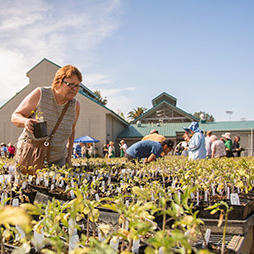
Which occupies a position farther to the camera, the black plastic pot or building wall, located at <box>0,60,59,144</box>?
building wall, located at <box>0,60,59,144</box>

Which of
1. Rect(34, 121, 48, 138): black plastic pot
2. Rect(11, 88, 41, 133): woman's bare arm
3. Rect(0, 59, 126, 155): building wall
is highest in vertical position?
Rect(0, 59, 126, 155): building wall

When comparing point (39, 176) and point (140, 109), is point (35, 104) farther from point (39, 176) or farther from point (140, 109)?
point (140, 109)

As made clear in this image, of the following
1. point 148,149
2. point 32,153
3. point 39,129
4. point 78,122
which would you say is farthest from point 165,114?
point 39,129

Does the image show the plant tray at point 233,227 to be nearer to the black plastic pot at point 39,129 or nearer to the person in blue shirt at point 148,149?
the black plastic pot at point 39,129

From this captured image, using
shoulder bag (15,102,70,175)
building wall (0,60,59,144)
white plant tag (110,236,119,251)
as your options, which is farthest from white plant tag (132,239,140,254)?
building wall (0,60,59,144)

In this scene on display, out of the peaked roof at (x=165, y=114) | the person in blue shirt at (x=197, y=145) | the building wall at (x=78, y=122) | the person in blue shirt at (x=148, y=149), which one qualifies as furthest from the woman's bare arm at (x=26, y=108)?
the peaked roof at (x=165, y=114)

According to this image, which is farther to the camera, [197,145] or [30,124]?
[197,145]

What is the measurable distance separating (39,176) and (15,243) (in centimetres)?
154

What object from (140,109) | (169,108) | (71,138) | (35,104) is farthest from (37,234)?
(140,109)

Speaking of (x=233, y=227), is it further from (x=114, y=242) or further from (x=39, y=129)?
(x=39, y=129)

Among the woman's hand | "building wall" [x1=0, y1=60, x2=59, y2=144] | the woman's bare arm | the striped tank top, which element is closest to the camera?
the woman's hand

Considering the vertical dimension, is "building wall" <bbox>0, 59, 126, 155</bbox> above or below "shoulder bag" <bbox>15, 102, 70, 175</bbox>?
above

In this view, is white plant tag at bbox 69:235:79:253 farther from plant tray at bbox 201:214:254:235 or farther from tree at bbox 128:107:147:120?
tree at bbox 128:107:147:120

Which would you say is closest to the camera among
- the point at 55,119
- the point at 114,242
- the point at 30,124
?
the point at 114,242
